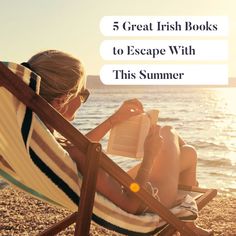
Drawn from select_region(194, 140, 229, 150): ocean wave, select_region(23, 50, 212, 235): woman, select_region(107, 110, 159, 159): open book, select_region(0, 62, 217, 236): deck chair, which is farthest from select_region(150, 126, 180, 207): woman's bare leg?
select_region(194, 140, 229, 150): ocean wave

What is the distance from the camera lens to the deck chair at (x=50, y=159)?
208cm

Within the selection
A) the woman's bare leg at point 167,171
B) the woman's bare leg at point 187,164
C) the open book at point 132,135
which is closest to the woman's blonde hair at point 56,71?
the open book at point 132,135

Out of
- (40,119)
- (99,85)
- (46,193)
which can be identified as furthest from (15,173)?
(99,85)

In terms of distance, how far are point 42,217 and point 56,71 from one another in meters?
3.60

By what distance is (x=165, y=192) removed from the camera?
2.92m

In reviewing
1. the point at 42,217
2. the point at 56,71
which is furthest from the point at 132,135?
the point at 42,217

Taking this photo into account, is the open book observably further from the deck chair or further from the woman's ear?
the woman's ear

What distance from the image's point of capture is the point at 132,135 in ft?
9.33

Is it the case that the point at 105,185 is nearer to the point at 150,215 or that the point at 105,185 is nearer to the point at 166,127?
the point at 150,215

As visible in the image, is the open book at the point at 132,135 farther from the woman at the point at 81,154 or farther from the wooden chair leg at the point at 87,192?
the wooden chair leg at the point at 87,192

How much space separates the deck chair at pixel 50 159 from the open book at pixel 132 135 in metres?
0.43

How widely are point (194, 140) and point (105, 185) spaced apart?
49.1 feet

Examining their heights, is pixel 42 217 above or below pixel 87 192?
below

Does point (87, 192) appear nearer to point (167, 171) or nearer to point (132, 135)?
point (132, 135)
